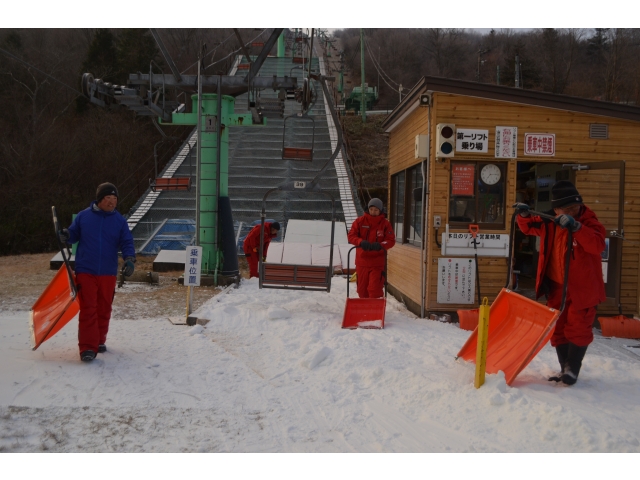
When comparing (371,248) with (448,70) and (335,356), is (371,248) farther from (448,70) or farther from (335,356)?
(448,70)

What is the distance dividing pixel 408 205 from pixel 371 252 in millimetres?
2045

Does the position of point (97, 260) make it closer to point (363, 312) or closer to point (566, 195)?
point (363, 312)

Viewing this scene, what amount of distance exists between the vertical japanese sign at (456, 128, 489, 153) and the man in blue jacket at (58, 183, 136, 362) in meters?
4.87

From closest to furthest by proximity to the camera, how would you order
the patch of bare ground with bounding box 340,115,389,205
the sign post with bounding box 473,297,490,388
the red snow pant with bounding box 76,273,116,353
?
the sign post with bounding box 473,297,490,388 → the red snow pant with bounding box 76,273,116,353 → the patch of bare ground with bounding box 340,115,389,205

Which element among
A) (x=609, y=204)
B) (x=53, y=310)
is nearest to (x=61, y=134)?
(x=53, y=310)

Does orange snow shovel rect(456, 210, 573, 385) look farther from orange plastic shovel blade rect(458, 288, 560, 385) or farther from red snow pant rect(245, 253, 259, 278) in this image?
red snow pant rect(245, 253, 259, 278)

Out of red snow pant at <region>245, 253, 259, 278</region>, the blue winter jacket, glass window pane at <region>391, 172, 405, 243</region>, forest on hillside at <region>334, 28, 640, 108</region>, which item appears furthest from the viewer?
forest on hillside at <region>334, 28, 640, 108</region>

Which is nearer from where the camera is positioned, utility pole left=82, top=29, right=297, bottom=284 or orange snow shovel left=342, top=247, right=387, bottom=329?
orange snow shovel left=342, top=247, right=387, bottom=329

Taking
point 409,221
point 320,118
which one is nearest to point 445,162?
point 409,221

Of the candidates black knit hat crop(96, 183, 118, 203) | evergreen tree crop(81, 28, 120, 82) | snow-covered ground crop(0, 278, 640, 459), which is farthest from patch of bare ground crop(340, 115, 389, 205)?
black knit hat crop(96, 183, 118, 203)

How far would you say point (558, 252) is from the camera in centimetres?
538

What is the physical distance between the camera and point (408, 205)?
35.7 ft

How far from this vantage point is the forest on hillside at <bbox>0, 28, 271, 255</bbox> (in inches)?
950

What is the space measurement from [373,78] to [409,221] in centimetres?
5028
